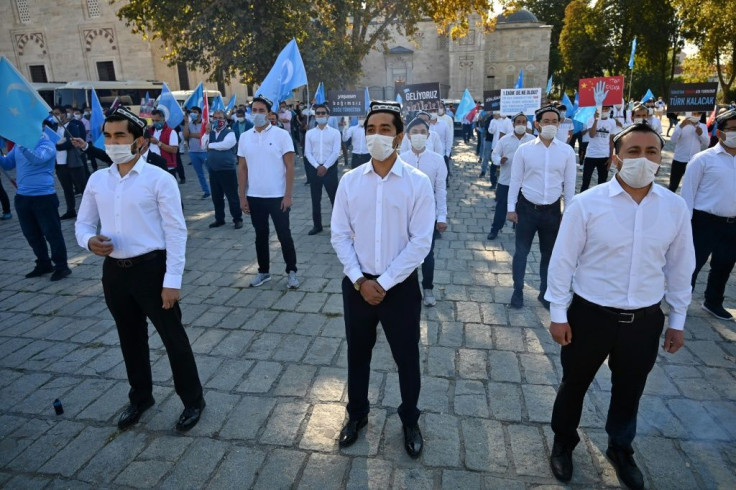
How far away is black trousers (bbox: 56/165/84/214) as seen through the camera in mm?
9781

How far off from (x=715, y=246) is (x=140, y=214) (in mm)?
5529

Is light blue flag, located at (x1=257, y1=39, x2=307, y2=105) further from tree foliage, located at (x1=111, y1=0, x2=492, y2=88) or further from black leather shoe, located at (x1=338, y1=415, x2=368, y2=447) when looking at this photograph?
tree foliage, located at (x1=111, y1=0, x2=492, y2=88)

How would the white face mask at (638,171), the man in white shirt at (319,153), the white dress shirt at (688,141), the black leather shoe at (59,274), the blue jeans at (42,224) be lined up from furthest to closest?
1. the white dress shirt at (688,141)
2. the man in white shirt at (319,153)
3. the black leather shoe at (59,274)
4. the blue jeans at (42,224)
5. the white face mask at (638,171)

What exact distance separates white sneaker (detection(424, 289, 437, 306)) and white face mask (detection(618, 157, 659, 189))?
307cm

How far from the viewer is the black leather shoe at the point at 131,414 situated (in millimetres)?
3397

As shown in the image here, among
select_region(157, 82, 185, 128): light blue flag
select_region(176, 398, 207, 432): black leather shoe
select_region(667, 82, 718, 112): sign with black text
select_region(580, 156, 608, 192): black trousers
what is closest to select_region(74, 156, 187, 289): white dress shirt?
select_region(176, 398, 207, 432): black leather shoe

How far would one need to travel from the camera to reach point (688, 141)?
8914 millimetres

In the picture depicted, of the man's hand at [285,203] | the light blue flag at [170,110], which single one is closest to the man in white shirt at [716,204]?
the man's hand at [285,203]

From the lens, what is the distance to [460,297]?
5660 mm

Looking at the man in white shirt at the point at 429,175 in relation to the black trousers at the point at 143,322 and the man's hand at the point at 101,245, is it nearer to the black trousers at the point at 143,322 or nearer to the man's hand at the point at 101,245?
the black trousers at the point at 143,322

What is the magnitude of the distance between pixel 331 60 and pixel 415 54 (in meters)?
38.1

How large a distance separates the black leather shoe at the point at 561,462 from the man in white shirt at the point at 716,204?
332 cm

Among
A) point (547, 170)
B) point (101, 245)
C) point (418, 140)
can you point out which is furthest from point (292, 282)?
point (547, 170)

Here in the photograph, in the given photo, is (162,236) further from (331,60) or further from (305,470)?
(331,60)
